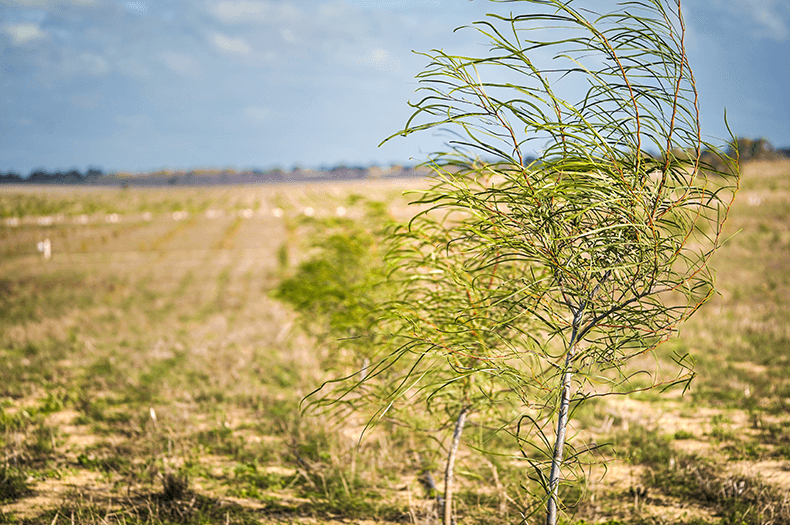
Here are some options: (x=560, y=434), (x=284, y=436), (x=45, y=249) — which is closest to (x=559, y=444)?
(x=560, y=434)

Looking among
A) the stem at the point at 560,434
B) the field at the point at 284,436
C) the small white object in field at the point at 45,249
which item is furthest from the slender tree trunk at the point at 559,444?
the small white object in field at the point at 45,249

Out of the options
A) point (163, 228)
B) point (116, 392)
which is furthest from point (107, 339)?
point (163, 228)

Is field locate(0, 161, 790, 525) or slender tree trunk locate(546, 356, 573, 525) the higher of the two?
slender tree trunk locate(546, 356, 573, 525)

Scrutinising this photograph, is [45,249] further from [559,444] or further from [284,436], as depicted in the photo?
[559,444]

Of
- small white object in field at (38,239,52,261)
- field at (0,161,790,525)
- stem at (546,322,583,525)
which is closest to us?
stem at (546,322,583,525)

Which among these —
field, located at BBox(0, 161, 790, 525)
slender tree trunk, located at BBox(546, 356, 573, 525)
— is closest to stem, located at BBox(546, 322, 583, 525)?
slender tree trunk, located at BBox(546, 356, 573, 525)

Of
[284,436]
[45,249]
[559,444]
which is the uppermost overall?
[559,444]

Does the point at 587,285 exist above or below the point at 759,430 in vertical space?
above

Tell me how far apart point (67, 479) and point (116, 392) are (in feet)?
10.5

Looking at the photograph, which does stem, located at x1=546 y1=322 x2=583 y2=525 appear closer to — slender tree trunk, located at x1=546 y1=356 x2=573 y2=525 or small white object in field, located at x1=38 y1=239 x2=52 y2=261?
slender tree trunk, located at x1=546 y1=356 x2=573 y2=525

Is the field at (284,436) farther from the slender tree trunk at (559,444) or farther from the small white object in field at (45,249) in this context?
the small white object in field at (45,249)

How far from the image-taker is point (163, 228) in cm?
4028

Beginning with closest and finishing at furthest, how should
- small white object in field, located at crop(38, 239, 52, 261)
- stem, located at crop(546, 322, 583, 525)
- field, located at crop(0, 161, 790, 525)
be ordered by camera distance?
stem, located at crop(546, 322, 583, 525) → field, located at crop(0, 161, 790, 525) → small white object in field, located at crop(38, 239, 52, 261)

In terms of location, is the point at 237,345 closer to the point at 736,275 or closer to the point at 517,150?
the point at 517,150
